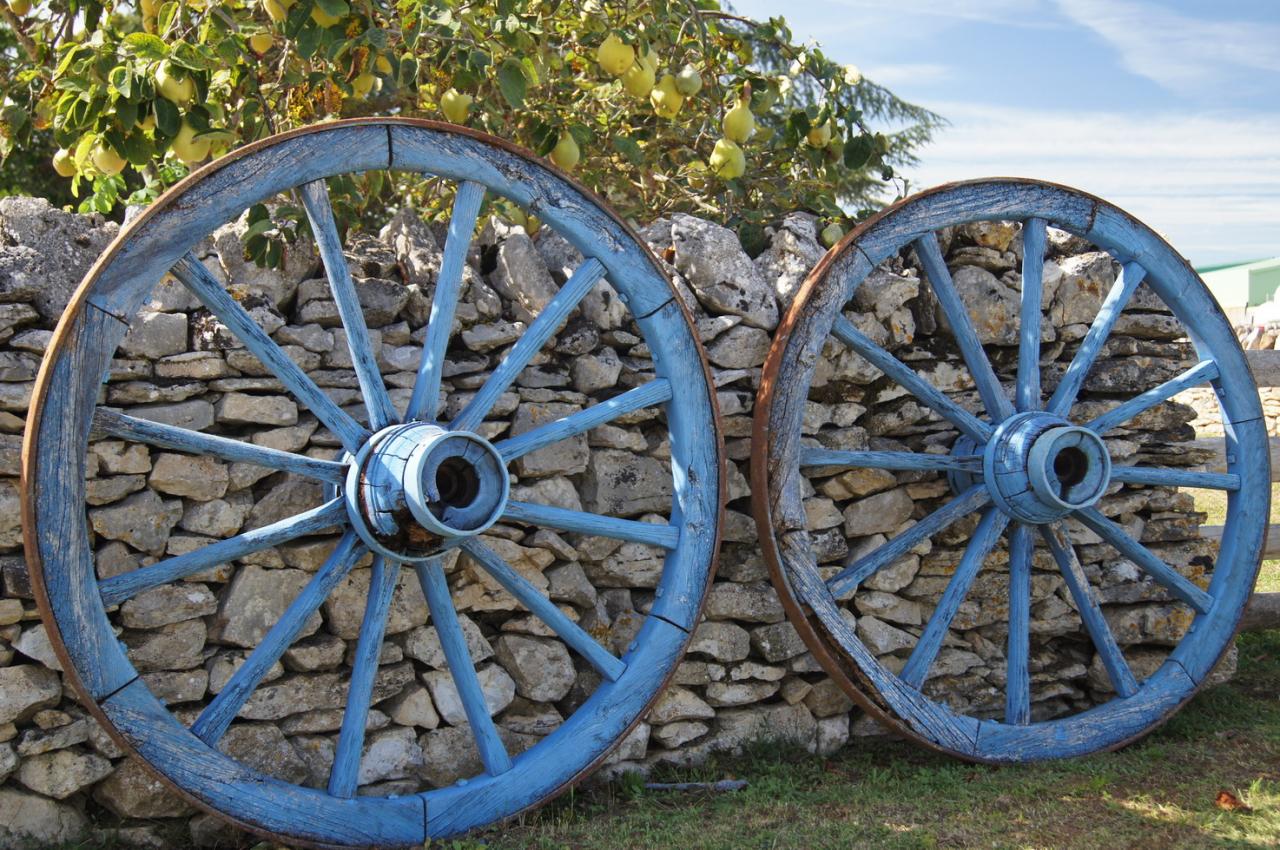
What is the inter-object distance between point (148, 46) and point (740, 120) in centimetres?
175

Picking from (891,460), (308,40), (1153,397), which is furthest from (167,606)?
(1153,397)

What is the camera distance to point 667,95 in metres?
3.78

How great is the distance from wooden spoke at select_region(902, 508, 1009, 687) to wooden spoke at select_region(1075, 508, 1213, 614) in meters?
0.35

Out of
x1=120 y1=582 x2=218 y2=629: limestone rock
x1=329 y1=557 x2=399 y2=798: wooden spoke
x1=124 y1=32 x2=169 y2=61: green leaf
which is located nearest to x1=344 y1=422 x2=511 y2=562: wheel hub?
x1=329 y1=557 x2=399 y2=798: wooden spoke

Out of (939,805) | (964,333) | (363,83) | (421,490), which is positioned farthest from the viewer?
(964,333)

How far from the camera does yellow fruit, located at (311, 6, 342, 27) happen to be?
3187 mm

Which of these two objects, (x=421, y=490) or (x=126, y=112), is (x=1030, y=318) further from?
(x=126, y=112)

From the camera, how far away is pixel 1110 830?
3.21m

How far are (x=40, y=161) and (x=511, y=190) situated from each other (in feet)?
19.6

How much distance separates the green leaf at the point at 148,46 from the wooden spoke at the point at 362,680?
1.36m

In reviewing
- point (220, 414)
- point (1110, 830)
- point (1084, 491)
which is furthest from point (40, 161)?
point (1110, 830)

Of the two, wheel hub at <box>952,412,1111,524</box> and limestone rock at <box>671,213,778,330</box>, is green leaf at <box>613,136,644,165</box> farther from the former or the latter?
wheel hub at <box>952,412,1111,524</box>

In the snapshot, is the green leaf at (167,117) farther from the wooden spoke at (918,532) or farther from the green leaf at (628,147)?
the wooden spoke at (918,532)

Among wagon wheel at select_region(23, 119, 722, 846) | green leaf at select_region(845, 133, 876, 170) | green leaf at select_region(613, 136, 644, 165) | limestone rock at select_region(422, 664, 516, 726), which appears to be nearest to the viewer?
wagon wheel at select_region(23, 119, 722, 846)
